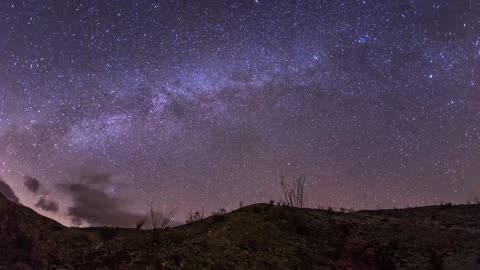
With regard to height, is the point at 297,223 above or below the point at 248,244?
above

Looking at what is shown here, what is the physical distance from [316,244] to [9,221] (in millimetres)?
16270

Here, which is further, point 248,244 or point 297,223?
point 297,223

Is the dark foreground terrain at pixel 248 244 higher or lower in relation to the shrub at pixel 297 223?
lower

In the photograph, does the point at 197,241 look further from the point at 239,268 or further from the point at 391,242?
the point at 391,242

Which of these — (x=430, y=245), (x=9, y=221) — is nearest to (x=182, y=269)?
(x=9, y=221)

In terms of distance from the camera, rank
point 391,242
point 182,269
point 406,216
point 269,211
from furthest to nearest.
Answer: point 406,216 → point 269,211 → point 391,242 → point 182,269

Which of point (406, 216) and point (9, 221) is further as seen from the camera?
point (406, 216)

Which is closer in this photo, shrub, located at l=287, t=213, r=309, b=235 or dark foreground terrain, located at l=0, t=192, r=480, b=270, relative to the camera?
dark foreground terrain, located at l=0, t=192, r=480, b=270

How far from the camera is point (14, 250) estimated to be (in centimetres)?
2020

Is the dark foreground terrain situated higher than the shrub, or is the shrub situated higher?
the shrub

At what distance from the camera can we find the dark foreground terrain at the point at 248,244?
20078mm

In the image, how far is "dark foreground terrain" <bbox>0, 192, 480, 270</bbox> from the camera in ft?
65.9

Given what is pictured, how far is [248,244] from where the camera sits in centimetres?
2194

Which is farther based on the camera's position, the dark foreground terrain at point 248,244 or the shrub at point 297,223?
the shrub at point 297,223
